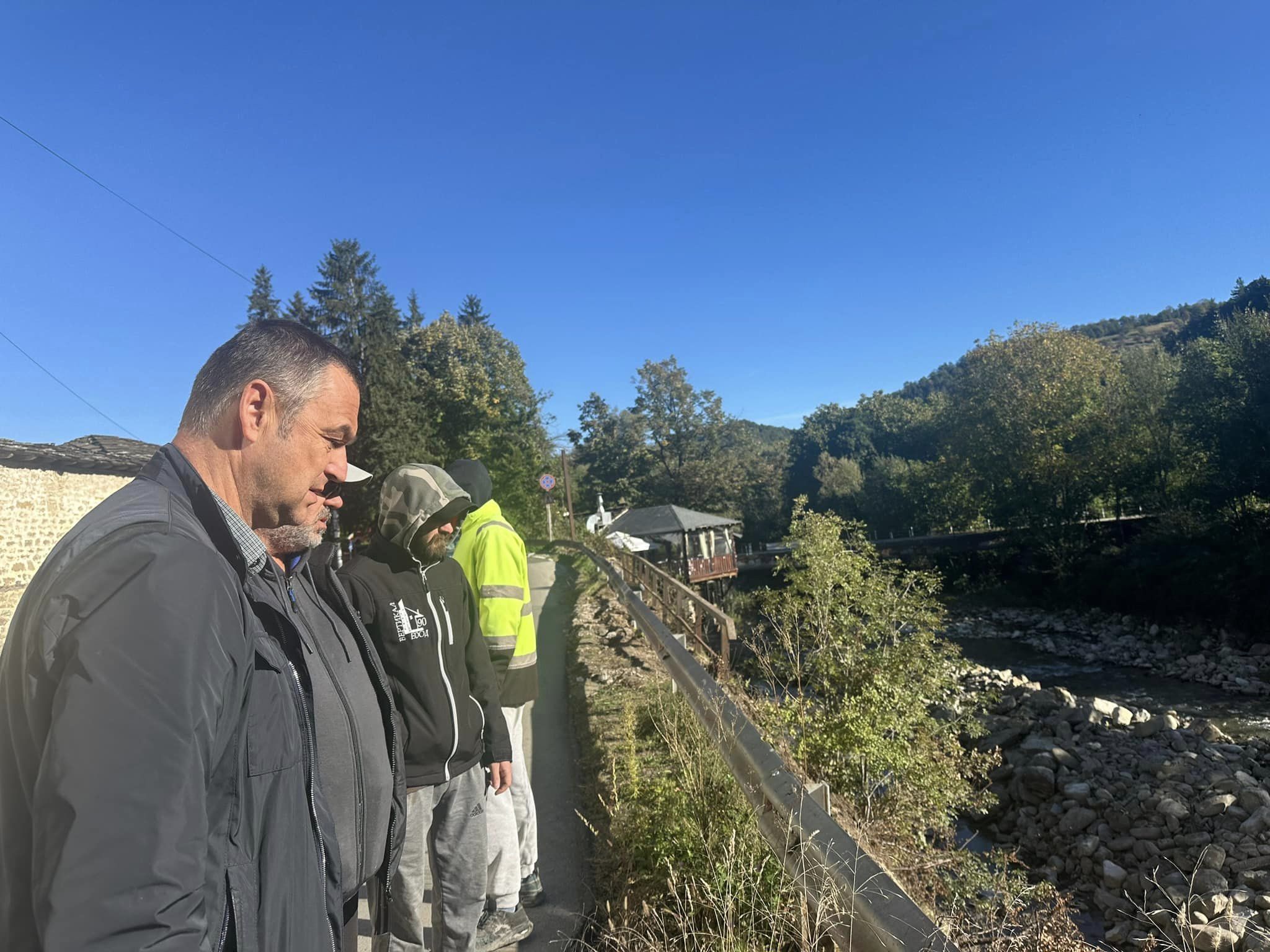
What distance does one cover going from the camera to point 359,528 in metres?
30.1

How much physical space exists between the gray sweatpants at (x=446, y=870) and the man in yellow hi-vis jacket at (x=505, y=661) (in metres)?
A: 0.33

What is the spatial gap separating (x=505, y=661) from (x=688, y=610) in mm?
5103

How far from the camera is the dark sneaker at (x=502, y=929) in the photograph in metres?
3.20

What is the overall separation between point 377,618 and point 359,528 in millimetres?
29381

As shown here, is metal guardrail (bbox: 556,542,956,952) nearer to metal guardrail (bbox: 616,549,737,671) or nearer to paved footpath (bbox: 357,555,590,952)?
paved footpath (bbox: 357,555,590,952)

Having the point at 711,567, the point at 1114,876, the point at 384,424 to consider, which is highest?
the point at 384,424

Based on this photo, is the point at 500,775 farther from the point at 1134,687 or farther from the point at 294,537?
the point at 1134,687

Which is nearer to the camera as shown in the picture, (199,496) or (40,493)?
(199,496)

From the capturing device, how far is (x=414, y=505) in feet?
9.39

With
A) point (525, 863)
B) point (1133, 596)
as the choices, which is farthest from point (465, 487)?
point (1133, 596)

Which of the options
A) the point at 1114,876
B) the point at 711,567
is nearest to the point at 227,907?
the point at 1114,876

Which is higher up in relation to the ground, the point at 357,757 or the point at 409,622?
the point at 409,622

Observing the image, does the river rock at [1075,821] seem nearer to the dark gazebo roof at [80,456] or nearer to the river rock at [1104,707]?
the river rock at [1104,707]

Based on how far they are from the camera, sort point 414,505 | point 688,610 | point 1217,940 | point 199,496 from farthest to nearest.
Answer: point 688,610 < point 1217,940 < point 414,505 < point 199,496
